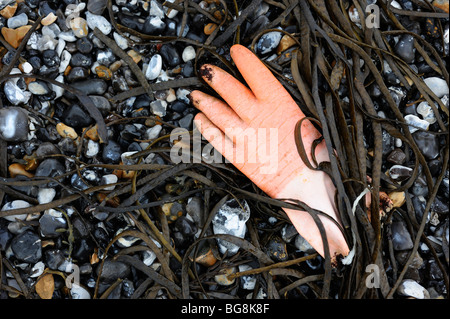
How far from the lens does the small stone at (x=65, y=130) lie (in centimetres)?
154

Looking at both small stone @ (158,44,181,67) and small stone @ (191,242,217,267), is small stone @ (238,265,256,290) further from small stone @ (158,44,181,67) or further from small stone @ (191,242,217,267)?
small stone @ (158,44,181,67)

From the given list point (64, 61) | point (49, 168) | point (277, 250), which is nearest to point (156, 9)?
point (64, 61)

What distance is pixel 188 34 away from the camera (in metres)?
1.59

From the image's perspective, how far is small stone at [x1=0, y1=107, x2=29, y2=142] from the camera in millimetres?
1479

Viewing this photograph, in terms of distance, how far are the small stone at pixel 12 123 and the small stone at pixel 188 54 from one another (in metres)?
0.69

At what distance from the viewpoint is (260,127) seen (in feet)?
4.94

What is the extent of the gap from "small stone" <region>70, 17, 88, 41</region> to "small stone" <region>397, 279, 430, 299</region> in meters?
1.67

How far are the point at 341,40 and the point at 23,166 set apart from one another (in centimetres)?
140

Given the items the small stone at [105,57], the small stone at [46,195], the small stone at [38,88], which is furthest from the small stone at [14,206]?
the small stone at [105,57]

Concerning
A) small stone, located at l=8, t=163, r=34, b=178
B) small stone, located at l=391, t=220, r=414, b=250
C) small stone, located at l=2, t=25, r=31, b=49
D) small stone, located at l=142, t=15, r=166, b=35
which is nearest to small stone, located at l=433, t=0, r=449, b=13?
small stone, located at l=391, t=220, r=414, b=250

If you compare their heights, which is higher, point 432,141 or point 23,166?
point 432,141

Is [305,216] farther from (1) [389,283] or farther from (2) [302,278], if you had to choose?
(1) [389,283]

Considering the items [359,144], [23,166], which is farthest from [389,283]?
[23,166]

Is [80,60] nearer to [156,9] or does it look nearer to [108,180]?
[156,9]
